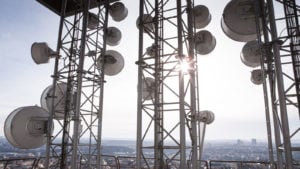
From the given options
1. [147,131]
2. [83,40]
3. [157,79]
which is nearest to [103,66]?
[83,40]

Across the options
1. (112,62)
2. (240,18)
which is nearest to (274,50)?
(240,18)

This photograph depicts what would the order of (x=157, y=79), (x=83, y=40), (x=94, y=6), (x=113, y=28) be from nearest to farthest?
(x=157, y=79), (x=83, y=40), (x=113, y=28), (x=94, y=6)

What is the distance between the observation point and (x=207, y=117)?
10.8m

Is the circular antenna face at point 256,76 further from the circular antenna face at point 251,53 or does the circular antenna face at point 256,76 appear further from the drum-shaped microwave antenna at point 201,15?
the drum-shaped microwave antenna at point 201,15

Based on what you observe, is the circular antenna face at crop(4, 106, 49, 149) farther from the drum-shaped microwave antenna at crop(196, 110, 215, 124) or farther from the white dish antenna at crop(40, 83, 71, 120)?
the drum-shaped microwave antenna at crop(196, 110, 215, 124)

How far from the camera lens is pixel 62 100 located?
1271 cm

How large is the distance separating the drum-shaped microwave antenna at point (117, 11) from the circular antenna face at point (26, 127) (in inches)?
253

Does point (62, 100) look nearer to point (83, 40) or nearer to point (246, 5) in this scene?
point (83, 40)

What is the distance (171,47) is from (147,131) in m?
3.12

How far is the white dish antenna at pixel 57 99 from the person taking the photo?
12180 millimetres

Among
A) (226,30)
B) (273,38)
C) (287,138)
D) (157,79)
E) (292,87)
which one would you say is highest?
(226,30)

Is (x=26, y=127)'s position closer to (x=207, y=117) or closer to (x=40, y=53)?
(x=40, y=53)

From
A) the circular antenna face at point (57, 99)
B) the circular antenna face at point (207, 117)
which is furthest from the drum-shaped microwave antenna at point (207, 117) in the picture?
the circular antenna face at point (57, 99)

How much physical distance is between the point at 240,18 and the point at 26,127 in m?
10.5
